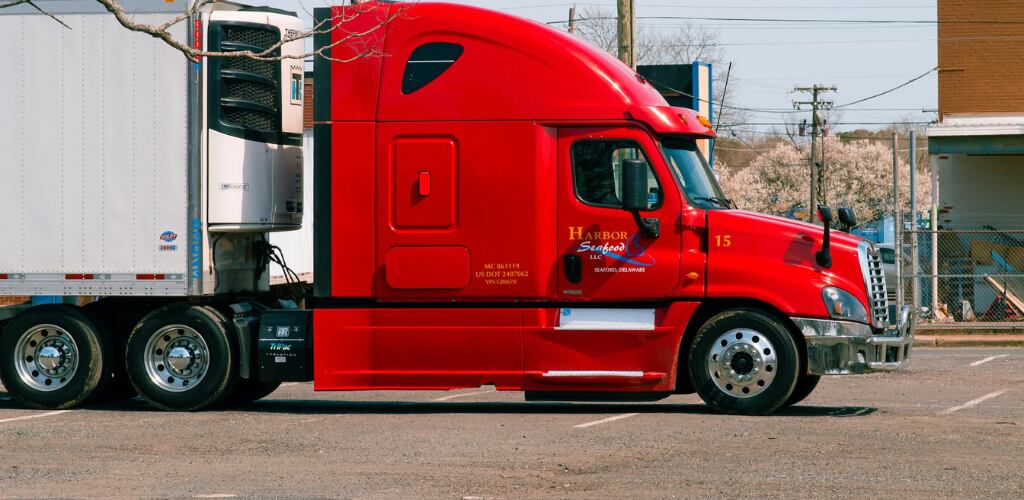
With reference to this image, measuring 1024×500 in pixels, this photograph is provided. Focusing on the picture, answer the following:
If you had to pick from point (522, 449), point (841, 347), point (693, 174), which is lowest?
point (522, 449)

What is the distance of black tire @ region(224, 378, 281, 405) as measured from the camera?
13766 mm

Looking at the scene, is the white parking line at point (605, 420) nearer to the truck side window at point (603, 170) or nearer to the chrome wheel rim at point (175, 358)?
the truck side window at point (603, 170)

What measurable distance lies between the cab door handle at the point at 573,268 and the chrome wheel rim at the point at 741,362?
4.43ft

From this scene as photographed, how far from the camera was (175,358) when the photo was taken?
43.3 ft

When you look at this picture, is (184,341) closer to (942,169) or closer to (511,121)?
(511,121)

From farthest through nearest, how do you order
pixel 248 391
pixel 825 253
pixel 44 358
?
pixel 248 391
pixel 44 358
pixel 825 253

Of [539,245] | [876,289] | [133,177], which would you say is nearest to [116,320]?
[133,177]

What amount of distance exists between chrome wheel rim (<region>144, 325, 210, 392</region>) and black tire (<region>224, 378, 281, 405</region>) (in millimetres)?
459

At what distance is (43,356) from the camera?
44.1 ft

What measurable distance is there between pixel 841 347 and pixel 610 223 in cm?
229

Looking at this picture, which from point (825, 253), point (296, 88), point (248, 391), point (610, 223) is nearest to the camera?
point (825, 253)

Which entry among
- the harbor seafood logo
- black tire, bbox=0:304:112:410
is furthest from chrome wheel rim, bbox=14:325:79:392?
the harbor seafood logo

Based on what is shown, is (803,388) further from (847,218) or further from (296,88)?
(296,88)

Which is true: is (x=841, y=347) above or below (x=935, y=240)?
below
